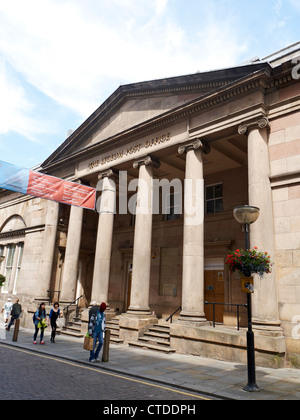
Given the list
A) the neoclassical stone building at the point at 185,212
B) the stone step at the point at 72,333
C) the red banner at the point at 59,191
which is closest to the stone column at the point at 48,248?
the neoclassical stone building at the point at 185,212

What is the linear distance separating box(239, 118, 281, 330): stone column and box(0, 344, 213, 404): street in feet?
14.4

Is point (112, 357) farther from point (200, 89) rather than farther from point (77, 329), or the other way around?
point (200, 89)

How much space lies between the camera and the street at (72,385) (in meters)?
6.54

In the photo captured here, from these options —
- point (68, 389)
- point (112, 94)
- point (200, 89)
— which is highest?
point (112, 94)

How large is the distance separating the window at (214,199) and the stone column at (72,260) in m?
7.55

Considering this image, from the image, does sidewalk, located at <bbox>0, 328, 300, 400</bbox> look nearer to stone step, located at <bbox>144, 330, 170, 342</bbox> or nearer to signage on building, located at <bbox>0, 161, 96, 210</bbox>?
stone step, located at <bbox>144, 330, 170, 342</bbox>

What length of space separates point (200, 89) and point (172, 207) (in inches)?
295

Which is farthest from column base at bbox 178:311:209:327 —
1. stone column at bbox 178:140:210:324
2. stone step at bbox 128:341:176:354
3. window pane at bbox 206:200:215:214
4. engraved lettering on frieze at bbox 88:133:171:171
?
engraved lettering on frieze at bbox 88:133:171:171

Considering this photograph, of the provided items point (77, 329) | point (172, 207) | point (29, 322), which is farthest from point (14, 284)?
point (172, 207)

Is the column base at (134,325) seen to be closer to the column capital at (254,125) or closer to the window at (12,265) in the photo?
the column capital at (254,125)

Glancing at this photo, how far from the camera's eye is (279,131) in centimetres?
1205

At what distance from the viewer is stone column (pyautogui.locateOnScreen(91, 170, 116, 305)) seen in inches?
644

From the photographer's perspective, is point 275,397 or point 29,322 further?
point 29,322

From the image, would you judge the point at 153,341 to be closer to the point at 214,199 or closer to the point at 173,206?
the point at 214,199
